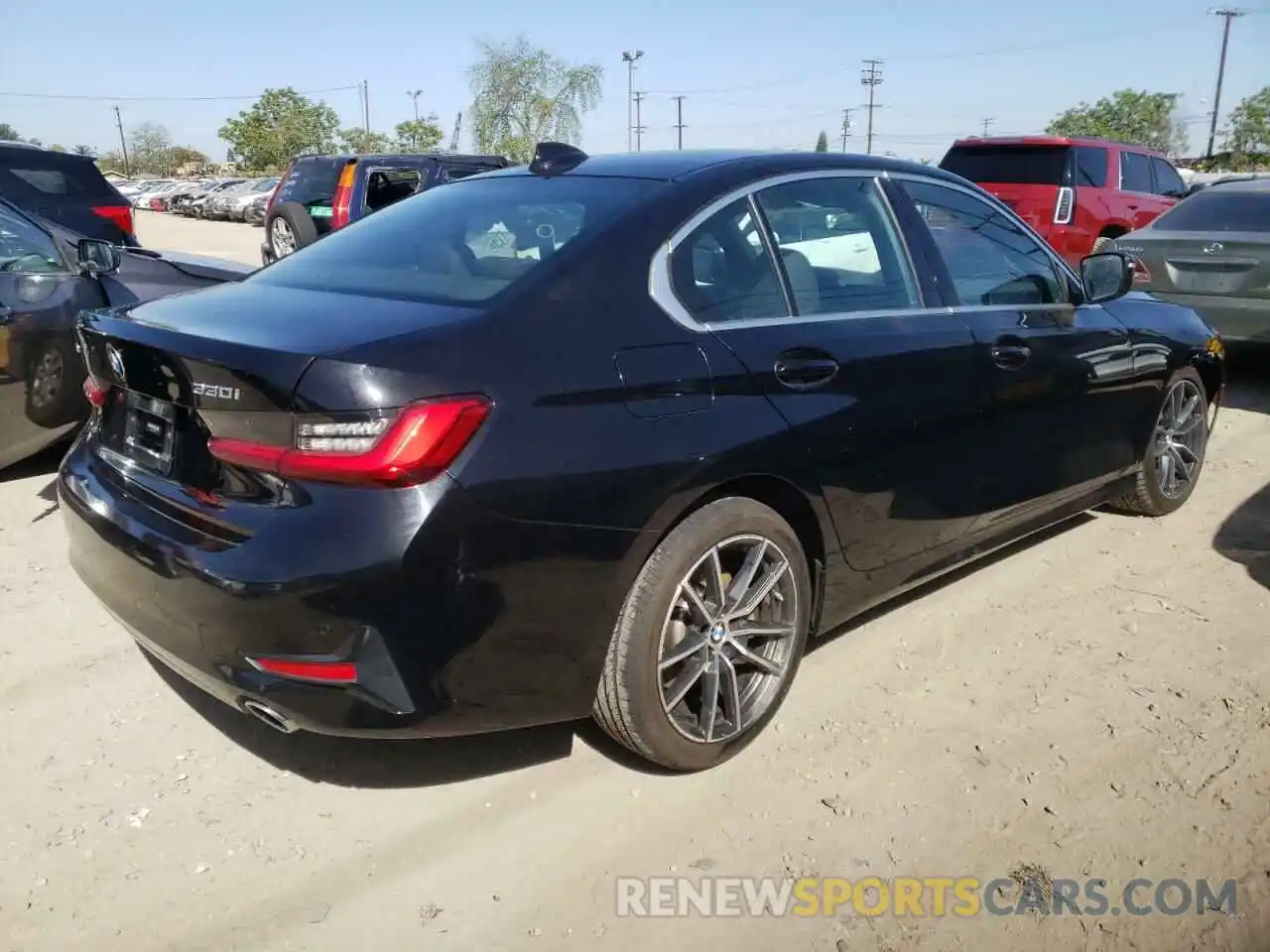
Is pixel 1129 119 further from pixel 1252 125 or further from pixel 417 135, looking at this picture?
pixel 417 135

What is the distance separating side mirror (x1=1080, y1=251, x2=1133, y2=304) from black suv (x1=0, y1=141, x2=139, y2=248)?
7437 millimetres

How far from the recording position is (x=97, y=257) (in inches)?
184

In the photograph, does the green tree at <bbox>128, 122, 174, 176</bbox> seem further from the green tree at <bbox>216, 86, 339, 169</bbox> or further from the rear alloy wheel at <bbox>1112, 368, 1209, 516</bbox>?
the rear alloy wheel at <bbox>1112, 368, 1209, 516</bbox>

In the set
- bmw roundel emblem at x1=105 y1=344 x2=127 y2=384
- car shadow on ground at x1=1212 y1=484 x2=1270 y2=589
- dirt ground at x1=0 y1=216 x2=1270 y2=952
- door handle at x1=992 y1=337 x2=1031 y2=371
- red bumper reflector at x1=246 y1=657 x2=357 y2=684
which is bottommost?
car shadow on ground at x1=1212 y1=484 x2=1270 y2=589

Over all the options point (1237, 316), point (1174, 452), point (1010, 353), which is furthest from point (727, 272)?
point (1237, 316)

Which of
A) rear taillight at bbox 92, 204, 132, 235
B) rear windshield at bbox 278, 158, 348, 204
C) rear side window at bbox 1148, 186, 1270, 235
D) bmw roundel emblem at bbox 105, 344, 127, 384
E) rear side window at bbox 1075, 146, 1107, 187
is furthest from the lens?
rear windshield at bbox 278, 158, 348, 204

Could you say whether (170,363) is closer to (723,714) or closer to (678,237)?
(678,237)

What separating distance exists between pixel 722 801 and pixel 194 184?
5139 cm

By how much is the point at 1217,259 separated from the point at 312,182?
991 cm

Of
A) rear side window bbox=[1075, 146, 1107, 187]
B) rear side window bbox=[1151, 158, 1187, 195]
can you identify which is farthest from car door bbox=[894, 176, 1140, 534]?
rear side window bbox=[1151, 158, 1187, 195]

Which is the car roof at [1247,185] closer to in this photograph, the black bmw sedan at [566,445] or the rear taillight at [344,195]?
the black bmw sedan at [566,445]

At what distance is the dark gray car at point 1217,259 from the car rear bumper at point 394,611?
650 cm

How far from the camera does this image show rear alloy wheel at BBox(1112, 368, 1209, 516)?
15.2 feet

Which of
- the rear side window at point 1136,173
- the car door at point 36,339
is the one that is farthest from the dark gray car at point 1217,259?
the car door at point 36,339
